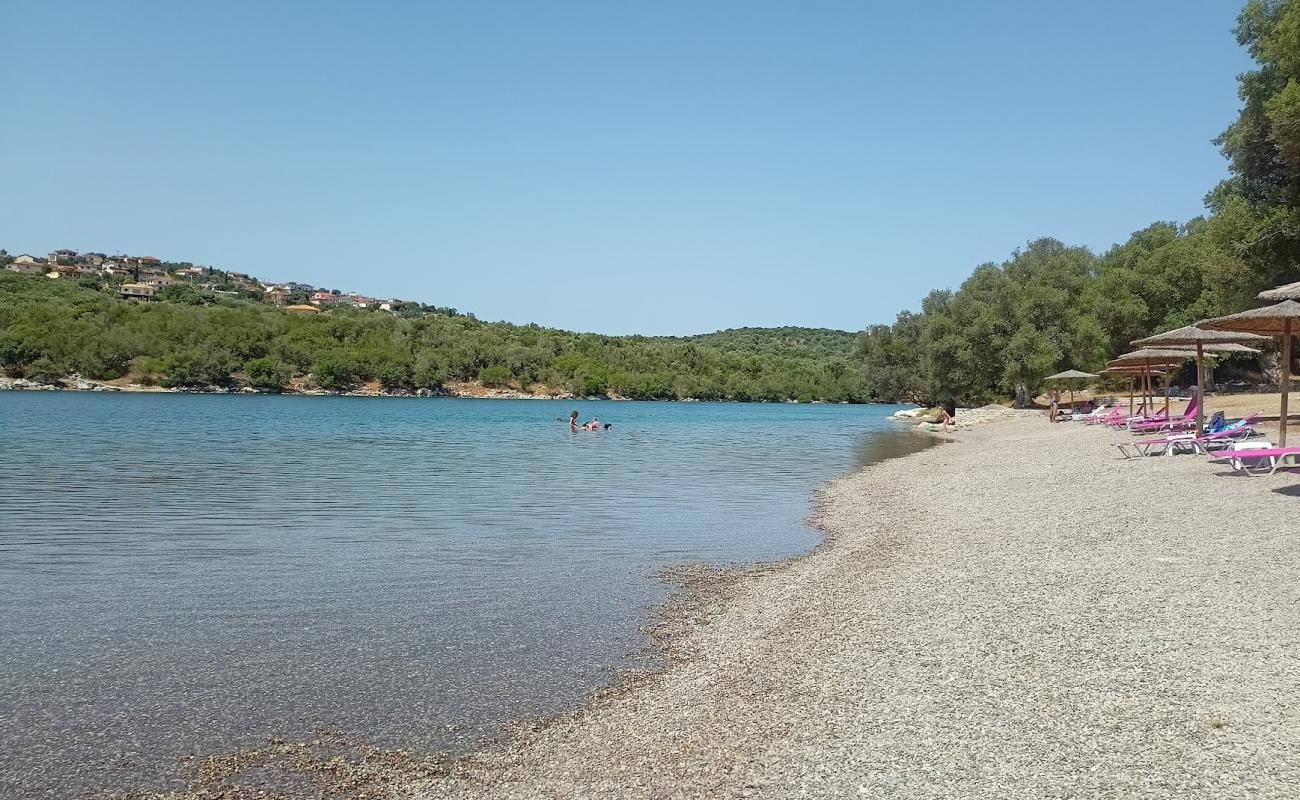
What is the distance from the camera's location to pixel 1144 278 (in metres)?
58.9

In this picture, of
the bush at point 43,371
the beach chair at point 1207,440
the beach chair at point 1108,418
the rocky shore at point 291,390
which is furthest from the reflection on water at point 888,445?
the bush at point 43,371

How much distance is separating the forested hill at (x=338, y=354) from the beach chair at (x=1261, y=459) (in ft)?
325

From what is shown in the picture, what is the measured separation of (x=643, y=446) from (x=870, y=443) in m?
11.1

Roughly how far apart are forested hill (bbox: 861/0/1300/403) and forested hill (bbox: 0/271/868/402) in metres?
49.7

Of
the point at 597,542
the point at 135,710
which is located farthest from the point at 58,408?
the point at 135,710

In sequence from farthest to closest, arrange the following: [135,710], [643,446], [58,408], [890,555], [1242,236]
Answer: [58,408]
[643,446]
[1242,236]
[890,555]
[135,710]

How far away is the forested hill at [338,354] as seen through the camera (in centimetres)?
10438

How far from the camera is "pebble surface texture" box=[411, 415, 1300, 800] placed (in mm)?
5051

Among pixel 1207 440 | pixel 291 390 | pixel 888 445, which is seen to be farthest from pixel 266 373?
pixel 1207 440

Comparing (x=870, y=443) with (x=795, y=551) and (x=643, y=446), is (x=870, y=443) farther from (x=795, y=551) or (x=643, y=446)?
(x=795, y=551)

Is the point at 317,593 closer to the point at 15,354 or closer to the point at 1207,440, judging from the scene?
the point at 1207,440

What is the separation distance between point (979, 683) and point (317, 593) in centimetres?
788

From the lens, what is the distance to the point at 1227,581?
8.70 m

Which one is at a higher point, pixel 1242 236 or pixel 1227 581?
pixel 1242 236
